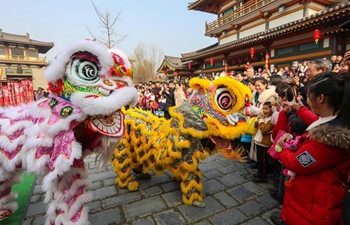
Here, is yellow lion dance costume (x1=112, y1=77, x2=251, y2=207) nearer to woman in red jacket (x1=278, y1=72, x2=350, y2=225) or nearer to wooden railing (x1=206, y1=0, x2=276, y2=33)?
woman in red jacket (x1=278, y1=72, x2=350, y2=225)

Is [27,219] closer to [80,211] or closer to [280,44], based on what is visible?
[80,211]

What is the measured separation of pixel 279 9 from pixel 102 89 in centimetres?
1135

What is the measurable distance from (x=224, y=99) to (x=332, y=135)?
3.61 feet

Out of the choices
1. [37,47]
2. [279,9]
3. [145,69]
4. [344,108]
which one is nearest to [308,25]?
[279,9]

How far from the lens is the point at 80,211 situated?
1.59m

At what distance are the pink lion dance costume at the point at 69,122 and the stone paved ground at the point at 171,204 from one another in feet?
2.64

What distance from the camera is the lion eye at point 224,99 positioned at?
88.6 inches

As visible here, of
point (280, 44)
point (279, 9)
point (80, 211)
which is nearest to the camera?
point (80, 211)

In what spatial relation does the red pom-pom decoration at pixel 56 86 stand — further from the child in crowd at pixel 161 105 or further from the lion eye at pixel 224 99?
the child in crowd at pixel 161 105

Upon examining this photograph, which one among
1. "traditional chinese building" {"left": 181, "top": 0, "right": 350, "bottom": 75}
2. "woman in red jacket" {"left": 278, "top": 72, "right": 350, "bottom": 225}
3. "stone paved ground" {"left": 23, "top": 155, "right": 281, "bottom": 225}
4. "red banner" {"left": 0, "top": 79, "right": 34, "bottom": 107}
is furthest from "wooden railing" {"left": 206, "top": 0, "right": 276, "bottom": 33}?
"red banner" {"left": 0, "top": 79, "right": 34, "bottom": 107}

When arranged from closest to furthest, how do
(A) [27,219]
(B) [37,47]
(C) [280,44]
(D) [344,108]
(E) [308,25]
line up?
1. (D) [344,108]
2. (A) [27,219]
3. (E) [308,25]
4. (C) [280,44]
5. (B) [37,47]

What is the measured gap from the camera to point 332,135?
1.31 metres

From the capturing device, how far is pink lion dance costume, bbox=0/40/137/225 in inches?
58.1

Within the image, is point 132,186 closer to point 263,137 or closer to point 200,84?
point 200,84
